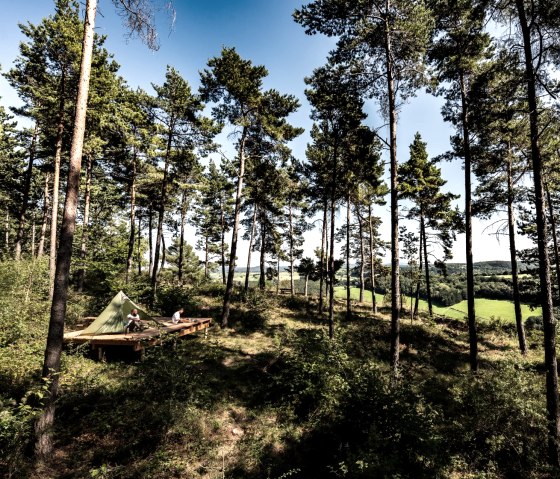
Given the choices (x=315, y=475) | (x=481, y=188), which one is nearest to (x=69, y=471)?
(x=315, y=475)

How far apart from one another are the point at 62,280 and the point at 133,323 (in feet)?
20.0

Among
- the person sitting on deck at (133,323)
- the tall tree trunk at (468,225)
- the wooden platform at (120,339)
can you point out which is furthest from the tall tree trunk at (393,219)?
the person sitting on deck at (133,323)

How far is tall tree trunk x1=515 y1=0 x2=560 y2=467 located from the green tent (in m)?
14.7

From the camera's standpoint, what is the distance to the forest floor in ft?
20.2

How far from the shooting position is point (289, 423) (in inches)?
330

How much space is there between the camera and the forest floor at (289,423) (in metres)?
6.16

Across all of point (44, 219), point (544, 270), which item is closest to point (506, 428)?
point (544, 270)

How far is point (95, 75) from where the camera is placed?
15141 millimetres

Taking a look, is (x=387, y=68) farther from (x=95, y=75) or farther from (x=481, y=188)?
(x=95, y=75)

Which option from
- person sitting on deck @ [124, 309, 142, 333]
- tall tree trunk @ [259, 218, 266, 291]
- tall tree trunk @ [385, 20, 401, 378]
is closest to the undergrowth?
person sitting on deck @ [124, 309, 142, 333]

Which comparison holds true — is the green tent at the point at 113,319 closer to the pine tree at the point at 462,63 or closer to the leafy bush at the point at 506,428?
the leafy bush at the point at 506,428

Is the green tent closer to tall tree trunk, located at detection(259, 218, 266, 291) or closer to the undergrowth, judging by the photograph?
the undergrowth

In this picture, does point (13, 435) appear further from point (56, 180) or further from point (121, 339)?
point (56, 180)

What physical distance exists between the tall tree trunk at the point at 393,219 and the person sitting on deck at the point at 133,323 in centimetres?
1025
